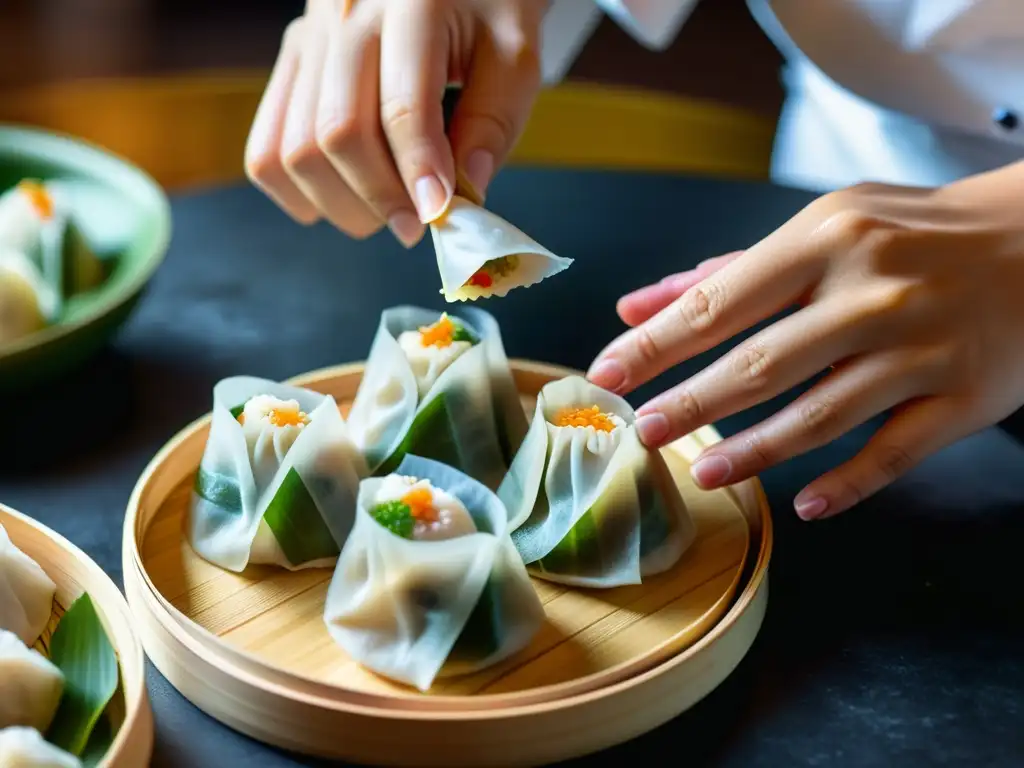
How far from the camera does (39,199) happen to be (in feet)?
6.88

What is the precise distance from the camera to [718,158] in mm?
3160

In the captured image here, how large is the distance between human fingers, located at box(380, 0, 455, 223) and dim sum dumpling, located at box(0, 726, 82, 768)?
82 centimetres

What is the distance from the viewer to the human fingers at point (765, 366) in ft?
4.63

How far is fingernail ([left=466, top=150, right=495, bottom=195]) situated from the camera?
1707 mm

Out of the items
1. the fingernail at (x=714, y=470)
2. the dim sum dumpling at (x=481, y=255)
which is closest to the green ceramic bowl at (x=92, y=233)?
the dim sum dumpling at (x=481, y=255)

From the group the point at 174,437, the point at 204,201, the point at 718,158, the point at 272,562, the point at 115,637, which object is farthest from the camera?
the point at 718,158

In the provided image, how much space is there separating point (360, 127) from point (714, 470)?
0.69 meters

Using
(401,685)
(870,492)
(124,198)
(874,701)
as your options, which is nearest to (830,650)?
(874,701)

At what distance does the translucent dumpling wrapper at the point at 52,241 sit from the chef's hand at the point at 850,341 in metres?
1.05

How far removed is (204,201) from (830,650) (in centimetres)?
161

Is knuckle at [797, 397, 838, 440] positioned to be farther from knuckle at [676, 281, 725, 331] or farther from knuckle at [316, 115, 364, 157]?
knuckle at [316, 115, 364, 157]

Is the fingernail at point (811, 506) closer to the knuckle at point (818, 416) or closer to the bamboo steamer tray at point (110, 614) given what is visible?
the knuckle at point (818, 416)

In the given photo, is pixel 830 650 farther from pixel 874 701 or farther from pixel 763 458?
pixel 763 458

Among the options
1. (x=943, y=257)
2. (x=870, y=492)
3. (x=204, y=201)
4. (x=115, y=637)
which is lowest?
(x=204, y=201)
